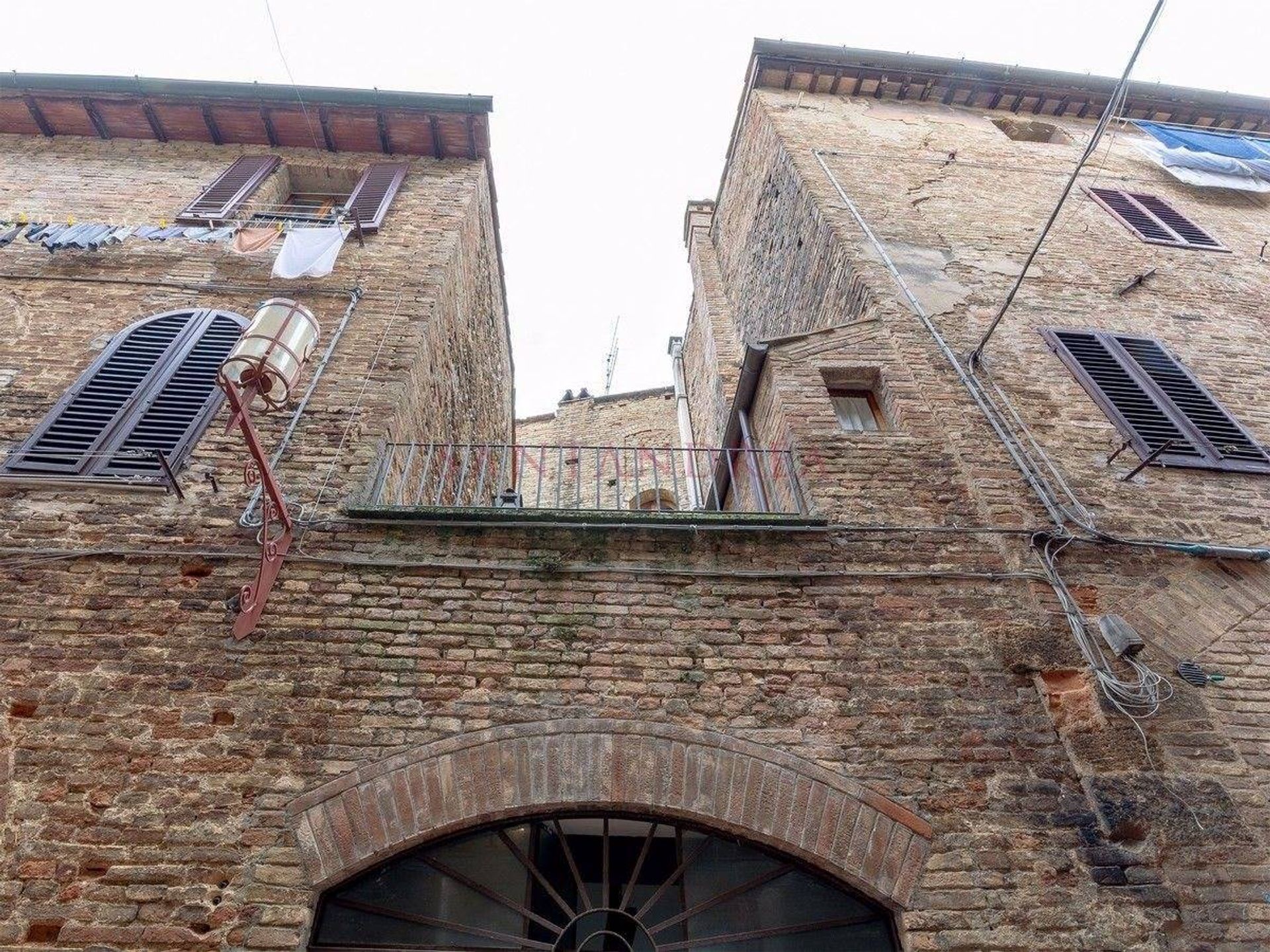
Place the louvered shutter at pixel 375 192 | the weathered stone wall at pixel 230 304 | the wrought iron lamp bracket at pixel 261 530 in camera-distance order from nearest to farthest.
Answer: the wrought iron lamp bracket at pixel 261 530, the weathered stone wall at pixel 230 304, the louvered shutter at pixel 375 192

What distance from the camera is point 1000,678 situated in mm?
3939

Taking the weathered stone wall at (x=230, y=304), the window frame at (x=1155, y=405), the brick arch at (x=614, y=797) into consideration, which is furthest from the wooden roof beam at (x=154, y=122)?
the window frame at (x=1155, y=405)

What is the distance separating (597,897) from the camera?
3443mm

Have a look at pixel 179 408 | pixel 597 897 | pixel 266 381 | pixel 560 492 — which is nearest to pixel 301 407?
pixel 179 408

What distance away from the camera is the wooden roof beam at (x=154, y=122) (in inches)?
344

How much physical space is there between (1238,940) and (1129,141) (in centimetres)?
1259

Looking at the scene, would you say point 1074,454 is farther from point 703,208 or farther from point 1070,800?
point 703,208

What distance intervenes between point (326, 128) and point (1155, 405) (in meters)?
9.69

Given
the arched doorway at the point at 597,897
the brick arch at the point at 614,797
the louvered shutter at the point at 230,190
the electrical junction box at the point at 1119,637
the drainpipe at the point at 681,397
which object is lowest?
the arched doorway at the point at 597,897

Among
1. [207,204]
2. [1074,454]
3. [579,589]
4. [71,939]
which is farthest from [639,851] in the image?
[207,204]

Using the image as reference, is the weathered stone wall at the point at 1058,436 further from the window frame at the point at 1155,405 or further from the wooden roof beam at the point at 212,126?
the wooden roof beam at the point at 212,126

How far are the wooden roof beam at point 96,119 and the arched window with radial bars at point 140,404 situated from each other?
4547 millimetres

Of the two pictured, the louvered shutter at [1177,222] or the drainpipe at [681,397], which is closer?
the louvered shutter at [1177,222]

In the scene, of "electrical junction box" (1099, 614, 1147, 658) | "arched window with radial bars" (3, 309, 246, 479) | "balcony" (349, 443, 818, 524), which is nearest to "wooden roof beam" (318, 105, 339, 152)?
"arched window with radial bars" (3, 309, 246, 479)
